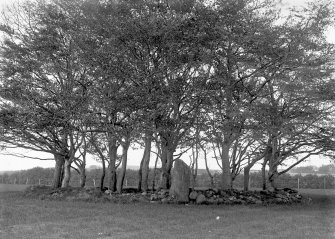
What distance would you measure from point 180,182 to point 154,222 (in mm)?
6731

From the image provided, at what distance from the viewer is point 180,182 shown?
19.9 metres

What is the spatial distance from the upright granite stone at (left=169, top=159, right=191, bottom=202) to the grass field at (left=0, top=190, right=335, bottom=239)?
2179 millimetres

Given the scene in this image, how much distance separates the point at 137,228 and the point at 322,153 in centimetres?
1953

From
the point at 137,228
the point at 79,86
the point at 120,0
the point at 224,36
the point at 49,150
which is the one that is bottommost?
the point at 137,228

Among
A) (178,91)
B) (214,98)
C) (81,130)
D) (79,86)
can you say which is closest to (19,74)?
(79,86)

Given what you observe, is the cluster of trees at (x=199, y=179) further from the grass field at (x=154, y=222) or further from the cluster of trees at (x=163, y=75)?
the grass field at (x=154, y=222)

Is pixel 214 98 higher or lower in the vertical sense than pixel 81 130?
higher

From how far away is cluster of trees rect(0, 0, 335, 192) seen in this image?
19.3 m

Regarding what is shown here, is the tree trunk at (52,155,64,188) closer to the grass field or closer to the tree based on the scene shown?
the tree

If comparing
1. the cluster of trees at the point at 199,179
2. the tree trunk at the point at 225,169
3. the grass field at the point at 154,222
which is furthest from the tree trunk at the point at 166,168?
the cluster of trees at the point at 199,179

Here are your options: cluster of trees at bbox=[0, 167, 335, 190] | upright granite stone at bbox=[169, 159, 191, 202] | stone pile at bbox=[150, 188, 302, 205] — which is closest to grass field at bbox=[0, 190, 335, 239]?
stone pile at bbox=[150, 188, 302, 205]

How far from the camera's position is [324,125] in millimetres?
25031

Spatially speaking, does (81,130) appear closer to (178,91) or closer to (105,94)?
(105,94)

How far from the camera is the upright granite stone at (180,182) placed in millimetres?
19578
